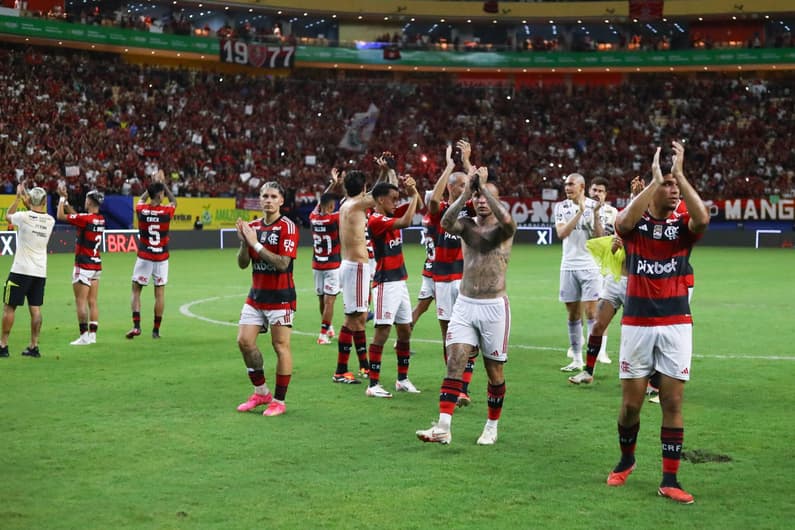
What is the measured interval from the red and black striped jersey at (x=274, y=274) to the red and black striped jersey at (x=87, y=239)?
5758 millimetres

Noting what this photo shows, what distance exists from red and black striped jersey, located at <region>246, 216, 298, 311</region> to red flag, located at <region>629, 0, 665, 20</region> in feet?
180

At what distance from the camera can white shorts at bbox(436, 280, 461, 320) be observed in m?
11.8

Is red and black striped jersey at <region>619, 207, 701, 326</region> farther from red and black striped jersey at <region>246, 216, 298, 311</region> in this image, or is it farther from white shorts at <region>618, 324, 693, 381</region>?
red and black striped jersey at <region>246, 216, 298, 311</region>

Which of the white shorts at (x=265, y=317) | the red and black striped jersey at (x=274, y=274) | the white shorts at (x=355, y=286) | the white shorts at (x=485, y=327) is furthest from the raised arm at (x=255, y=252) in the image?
the white shorts at (x=485, y=327)

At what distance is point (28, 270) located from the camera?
14.0 m

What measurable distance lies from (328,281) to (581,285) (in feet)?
15.0

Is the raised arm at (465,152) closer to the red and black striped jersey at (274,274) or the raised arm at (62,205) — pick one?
the red and black striped jersey at (274,274)

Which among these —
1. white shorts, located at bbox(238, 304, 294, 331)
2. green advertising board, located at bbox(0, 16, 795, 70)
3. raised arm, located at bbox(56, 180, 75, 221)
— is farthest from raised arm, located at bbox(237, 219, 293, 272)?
green advertising board, located at bbox(0, 16, 795, 70)

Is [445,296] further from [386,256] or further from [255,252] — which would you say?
[255,252]

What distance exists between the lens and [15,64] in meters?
48.6

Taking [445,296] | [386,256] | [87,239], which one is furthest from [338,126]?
[386,256]

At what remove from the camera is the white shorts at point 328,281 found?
15.8 metres

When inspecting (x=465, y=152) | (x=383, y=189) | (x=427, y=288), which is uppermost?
(x=465, y=152)

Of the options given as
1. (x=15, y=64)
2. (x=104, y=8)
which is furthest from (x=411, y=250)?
(x=104, y=8)
